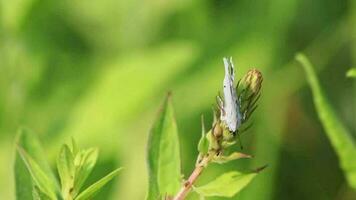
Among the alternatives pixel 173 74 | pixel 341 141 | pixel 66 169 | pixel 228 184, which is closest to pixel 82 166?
pixel 66 169

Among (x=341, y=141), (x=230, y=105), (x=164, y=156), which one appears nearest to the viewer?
(x=230, y=105)

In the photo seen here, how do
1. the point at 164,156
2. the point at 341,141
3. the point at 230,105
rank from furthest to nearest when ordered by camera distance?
the point at 341,141 → the point at 164,156 → the point at 230,105

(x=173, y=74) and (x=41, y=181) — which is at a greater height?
→ (x=173, y=74)

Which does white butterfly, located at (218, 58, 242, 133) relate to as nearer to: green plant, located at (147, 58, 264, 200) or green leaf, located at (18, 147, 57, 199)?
green plant, located at (147, 58, 264, 200)

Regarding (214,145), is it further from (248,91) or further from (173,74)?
(173,74)

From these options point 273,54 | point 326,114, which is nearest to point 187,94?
point 273,54

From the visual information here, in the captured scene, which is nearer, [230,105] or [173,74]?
[230,105]

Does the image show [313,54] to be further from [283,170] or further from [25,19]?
[25,19]
